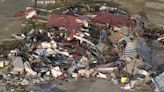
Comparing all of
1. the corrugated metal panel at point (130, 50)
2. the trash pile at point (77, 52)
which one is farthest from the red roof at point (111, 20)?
the corrugated metal panel at point (130, 50)

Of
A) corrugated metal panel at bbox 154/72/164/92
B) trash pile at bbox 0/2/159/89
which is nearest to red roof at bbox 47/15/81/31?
trash pile at bbox 0/2/159/89

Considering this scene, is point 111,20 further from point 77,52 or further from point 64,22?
point 77,52

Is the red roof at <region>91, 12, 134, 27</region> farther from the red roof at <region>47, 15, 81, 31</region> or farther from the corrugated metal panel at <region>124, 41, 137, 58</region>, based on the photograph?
the corrugated metal panel at <region>124, 41, 137, 58</region>

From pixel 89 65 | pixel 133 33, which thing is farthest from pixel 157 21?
pixel 89 65

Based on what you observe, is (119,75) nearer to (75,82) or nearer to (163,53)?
(75,82)

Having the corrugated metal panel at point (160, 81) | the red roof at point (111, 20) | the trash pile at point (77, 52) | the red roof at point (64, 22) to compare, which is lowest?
the corrugated metal panel at point (160, 81)

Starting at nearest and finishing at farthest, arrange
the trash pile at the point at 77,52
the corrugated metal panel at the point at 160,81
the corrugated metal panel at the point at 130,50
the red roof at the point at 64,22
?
1. the corrugated metal panel at the point at 160,81
2. the trash pile at the point at 77,52
3. the corrugated metal panel at the point at 130,50
4. the red roof at the point at 64,22

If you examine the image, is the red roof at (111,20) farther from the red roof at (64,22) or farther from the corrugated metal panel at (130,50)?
the corrugated metal panel at (130,50)

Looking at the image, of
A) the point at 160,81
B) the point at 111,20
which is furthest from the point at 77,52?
the point at 111,20
